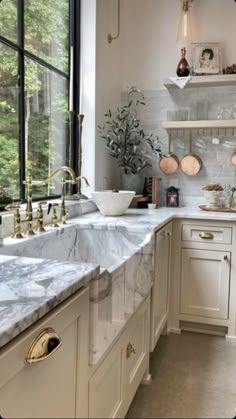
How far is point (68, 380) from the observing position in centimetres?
92

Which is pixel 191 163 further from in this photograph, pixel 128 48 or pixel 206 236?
pixel 128 48

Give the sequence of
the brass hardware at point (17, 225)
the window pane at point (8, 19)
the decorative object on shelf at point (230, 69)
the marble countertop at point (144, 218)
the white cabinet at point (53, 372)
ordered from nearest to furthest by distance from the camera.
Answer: the white cabinet at point (53, 372)
the brass hardware at point (17, 225)
the window pane at point (8, 19)
the marble countertop at point (144, 218)
the decorative object on shelf at point (230, 69)

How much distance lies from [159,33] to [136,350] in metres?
2.47

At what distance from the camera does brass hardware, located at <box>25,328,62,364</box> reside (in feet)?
2.32

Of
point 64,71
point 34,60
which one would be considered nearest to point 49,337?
point 34,60

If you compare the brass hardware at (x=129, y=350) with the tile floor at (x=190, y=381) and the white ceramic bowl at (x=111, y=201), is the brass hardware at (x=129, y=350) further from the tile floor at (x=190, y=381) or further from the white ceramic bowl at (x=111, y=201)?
the white ceramic bowl at (x=111, y=201)

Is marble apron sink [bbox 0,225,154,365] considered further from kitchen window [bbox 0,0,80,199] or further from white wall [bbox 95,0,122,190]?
white wall [bbox 95,0,122,190]

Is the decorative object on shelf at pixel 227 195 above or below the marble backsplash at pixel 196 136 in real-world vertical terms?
below

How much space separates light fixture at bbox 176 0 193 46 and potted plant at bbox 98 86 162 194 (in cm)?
52

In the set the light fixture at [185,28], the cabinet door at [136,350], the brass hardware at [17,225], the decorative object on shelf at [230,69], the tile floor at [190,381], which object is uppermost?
the light fixture at [185,28]

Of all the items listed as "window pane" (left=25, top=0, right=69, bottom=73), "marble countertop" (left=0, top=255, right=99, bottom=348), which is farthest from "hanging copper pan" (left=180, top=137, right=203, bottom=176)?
"marble countertop" (left=0, top=255, right=99, bottom=348)

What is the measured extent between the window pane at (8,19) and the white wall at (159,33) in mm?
1287

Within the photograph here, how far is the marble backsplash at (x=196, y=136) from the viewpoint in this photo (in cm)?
287

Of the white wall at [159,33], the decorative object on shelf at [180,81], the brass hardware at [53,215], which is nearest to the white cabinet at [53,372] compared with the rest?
the brass hardware at [53,215]
